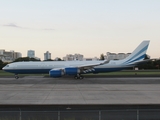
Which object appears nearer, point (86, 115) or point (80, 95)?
point (86, 115)

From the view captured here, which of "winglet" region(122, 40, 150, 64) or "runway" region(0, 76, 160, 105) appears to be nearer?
"runway" region(0, 76, 160, 105)

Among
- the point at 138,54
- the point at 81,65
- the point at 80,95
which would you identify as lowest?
the point at 80,95

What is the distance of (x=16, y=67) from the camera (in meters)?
41.1

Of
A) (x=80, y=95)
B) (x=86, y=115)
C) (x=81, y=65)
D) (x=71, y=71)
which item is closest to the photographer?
(x=86, y=115)

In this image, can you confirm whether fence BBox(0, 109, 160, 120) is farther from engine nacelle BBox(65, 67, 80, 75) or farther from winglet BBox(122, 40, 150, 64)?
winglet BBox(122, 40, 150, 64)

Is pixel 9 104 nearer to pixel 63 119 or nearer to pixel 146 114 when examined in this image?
pixel 63 119

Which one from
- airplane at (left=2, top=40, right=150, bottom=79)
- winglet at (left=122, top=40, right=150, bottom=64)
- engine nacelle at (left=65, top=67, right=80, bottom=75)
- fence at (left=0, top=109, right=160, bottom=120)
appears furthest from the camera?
winglet at (left=122, top=40, right=150, bottom=64)

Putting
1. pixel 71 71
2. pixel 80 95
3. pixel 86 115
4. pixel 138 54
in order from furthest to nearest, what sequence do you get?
1. pixel 138 54
2. pixel 71 71
3. pixel 80 95
4. pixel 86 115

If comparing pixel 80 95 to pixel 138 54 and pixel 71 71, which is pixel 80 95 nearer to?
Result: pixel 71 71

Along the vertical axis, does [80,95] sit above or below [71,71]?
below

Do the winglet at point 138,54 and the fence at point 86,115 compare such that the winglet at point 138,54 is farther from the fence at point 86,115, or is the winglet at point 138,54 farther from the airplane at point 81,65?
the fence at point 86,115

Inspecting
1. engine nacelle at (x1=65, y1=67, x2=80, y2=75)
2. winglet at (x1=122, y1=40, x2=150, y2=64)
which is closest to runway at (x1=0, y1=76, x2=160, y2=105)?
engine nacelle at (x1=65, y1=67, x2=80, y2=75)

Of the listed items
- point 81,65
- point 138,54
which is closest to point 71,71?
point 81,65

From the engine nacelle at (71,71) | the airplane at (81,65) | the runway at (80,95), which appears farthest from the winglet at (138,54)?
the runway at (80,95)
